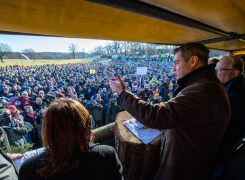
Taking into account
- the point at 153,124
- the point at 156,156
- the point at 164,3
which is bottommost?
the point at 156,156

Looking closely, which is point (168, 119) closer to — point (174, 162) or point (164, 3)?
point (174, 162)

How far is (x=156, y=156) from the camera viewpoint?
5.74 feet

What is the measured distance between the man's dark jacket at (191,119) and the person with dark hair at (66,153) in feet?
1.43

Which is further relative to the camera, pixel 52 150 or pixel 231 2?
pixel 231 2

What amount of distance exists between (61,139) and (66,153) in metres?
0.10

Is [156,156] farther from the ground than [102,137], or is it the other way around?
[156,156]

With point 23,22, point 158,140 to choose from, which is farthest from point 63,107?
point 23,22

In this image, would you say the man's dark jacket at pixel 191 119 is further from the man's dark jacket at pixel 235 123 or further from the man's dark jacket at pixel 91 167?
the man's dark jacket at pixel 235 123

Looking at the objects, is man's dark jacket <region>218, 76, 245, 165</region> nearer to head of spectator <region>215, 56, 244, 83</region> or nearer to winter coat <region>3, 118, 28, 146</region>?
head of spectator <region>215, 56, 244, 83</region>

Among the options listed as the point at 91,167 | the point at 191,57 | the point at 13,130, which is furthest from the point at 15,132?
the point at 191,57

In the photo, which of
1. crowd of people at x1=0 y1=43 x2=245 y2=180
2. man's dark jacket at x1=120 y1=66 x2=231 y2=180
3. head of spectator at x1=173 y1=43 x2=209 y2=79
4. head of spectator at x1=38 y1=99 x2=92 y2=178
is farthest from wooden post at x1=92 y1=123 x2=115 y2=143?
head of spectator at x1=173 y1=43 x2=209 y2=79

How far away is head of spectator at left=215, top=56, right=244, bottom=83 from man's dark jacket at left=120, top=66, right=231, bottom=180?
4.23 feet

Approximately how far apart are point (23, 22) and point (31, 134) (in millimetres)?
3801

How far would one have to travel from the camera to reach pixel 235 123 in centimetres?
156
